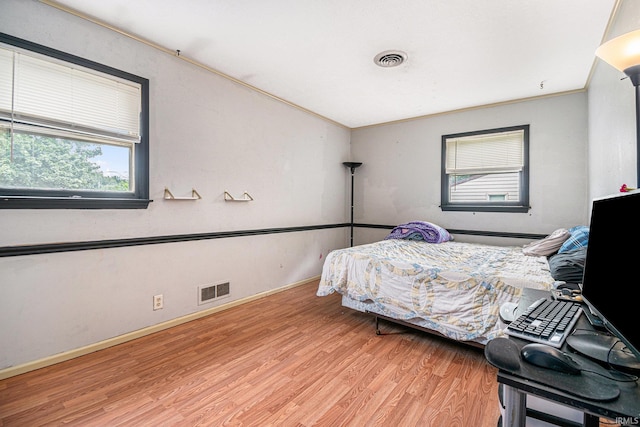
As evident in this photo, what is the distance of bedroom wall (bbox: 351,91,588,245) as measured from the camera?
324cm

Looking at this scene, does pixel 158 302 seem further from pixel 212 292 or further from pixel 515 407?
pixel 515 407

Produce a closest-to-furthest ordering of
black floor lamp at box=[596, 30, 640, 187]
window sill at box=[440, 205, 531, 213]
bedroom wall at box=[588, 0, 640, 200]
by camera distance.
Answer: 1. black floor lamp at box=[596, 30, 640, 187]
2. bedroom wall at box=[588, 0, 640, 200]
3. window sill at box=[440, 205, 531, 213]

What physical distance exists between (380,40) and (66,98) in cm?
238

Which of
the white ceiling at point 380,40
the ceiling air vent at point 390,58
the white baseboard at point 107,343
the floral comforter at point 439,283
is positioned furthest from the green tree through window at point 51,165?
the ceiling air vent at point 390,58

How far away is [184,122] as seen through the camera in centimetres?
266

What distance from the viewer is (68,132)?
6.76 ft

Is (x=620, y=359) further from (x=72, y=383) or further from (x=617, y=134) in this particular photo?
(x=72, y=383)

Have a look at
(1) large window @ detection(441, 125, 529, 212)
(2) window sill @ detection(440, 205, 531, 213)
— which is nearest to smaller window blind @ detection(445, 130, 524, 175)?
(1) large window @ detection(441, 125, 529, 212)

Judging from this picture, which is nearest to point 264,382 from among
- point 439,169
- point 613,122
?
point 613,122

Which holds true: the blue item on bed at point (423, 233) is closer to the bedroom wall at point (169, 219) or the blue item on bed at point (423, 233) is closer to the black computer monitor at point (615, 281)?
the bedroom wall at point (169, 219)

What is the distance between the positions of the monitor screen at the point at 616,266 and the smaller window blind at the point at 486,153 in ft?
9.68

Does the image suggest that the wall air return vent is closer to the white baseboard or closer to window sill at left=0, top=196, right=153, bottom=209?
the white baseboard

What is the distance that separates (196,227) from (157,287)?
0.62m

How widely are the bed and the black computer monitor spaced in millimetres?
989
